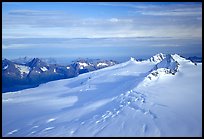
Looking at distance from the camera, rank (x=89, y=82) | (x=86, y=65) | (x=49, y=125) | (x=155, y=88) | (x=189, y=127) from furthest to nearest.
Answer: (x=86, y=65), (x=89, y=82), (x=155, y=88), (x=49, y=125), (x=189, y=127)

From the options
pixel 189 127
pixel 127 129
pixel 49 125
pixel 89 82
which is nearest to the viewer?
pixel 189 127

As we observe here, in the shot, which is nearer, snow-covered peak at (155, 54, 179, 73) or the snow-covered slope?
the snow-covered slope

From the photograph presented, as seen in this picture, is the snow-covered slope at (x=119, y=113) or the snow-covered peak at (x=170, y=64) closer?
the snow-covered slope at (x=119, y=113)

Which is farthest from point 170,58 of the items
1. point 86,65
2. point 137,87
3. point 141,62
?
point 86,65

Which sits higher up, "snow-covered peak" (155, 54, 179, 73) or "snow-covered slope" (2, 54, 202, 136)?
"snow-covered peak" (155, 54, 179, 73)

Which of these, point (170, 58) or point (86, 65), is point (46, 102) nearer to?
point (170, 58)

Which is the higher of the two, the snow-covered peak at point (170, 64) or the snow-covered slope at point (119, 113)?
the snow-covered peak at point (170, 64)

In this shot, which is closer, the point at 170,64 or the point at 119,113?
the point at 119,113

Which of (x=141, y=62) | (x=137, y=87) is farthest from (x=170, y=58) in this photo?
(x=137, y=87)

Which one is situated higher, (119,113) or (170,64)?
(170,64)

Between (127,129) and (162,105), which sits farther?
(162,105)
